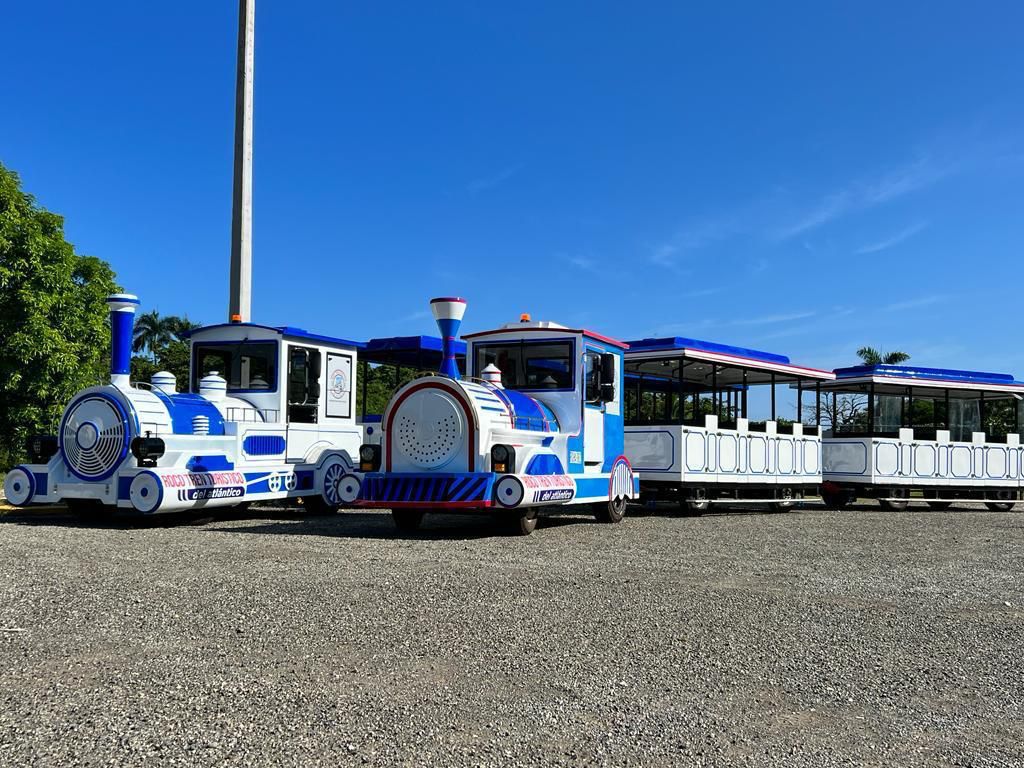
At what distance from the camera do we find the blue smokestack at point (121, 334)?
11.2m

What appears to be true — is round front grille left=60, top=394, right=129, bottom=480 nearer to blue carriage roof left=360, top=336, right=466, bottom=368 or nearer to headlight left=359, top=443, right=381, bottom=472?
headlight left=359, top=443, right=381, bottom=472

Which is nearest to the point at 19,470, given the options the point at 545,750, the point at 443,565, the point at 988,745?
the point at 443,565

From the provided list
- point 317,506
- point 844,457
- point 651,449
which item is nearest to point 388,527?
point 317,506

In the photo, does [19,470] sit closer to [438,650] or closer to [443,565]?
[443,565]

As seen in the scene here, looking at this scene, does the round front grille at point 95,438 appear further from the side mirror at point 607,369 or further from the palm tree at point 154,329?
the palm tree at point 154,329

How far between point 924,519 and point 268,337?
1039cm

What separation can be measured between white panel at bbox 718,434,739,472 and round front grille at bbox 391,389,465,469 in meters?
6.25

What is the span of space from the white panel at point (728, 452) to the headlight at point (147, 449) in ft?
28.4

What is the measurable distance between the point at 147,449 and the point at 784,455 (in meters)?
10.8

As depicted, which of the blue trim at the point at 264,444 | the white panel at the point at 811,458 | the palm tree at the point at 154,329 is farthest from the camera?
the palm tree at the point at 154,329

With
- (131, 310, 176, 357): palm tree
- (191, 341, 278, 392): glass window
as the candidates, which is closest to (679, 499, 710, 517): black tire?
(191, 341, 278, 392): glass window

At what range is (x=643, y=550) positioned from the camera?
30.2 feet

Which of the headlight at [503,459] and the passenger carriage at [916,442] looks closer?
the headlight at [503,459]

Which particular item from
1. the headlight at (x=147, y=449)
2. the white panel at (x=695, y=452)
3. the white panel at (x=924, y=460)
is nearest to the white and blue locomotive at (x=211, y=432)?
the headlight at (x=147, y=449)
